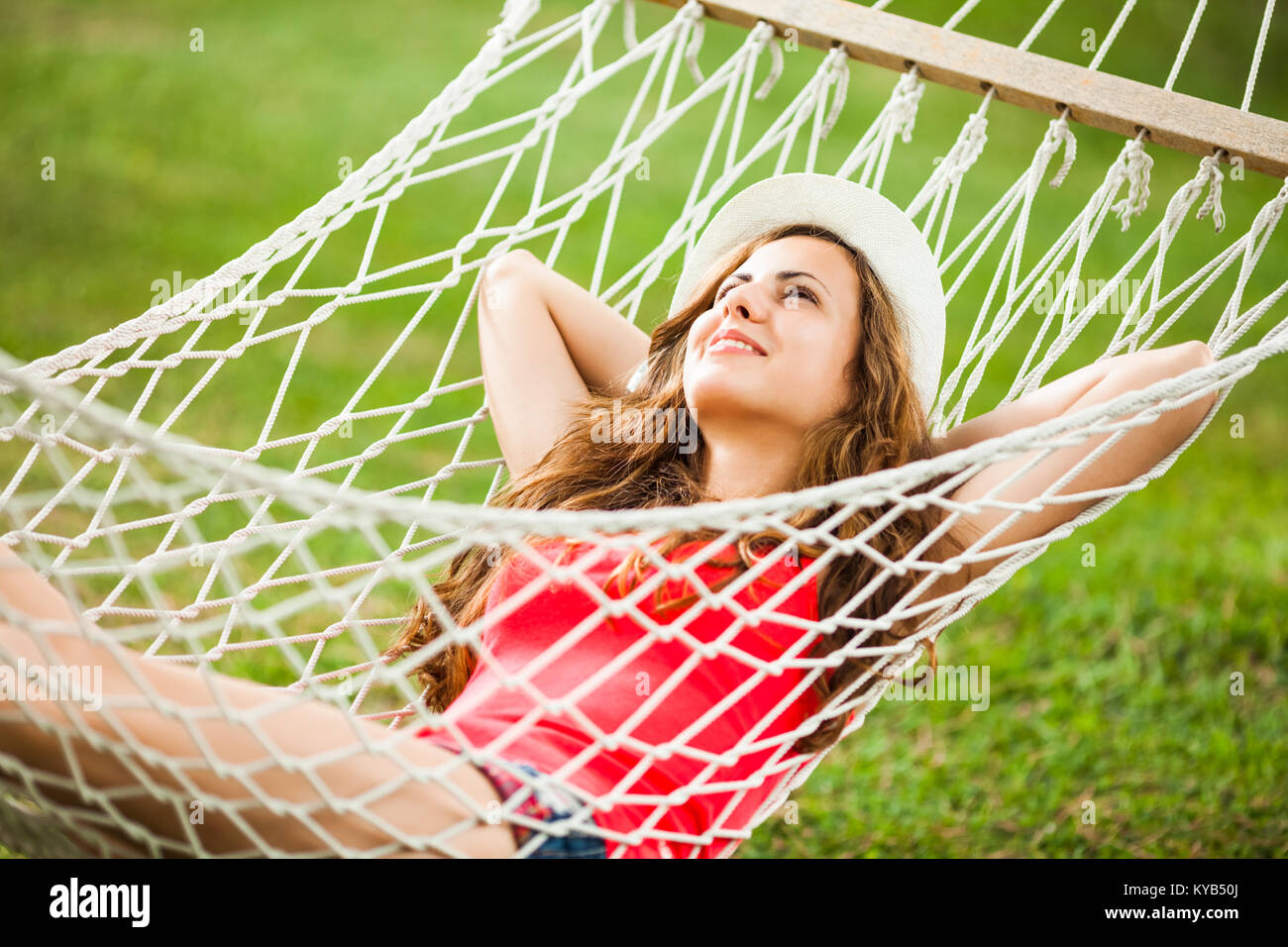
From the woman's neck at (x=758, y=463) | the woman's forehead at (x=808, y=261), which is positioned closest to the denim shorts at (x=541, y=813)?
the woman's neck at (x=758, y=463)

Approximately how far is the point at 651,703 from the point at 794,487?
38 centimetres

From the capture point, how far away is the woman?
109 cm

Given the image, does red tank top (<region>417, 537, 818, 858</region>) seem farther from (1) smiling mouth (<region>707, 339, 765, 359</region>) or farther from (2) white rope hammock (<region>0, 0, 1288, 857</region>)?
(1) smiling mouth (<region>707, 339, 765, 359</region>)

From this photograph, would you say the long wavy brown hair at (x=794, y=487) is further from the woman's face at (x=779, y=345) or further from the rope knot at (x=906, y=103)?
the rope knot at (x=906, y=103)

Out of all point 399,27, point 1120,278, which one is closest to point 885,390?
point 1120,278

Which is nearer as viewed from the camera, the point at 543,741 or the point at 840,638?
the point at 543,741

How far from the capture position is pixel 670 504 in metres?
1.55

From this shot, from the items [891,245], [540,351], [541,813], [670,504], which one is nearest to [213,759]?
[541,813]

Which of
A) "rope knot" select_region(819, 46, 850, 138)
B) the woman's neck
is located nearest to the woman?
the woman's neck

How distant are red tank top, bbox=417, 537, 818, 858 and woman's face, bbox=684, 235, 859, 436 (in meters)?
0.17

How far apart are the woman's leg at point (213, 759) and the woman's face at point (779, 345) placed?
53 centimetres

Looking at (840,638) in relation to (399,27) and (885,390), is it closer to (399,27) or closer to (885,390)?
(885,390)
